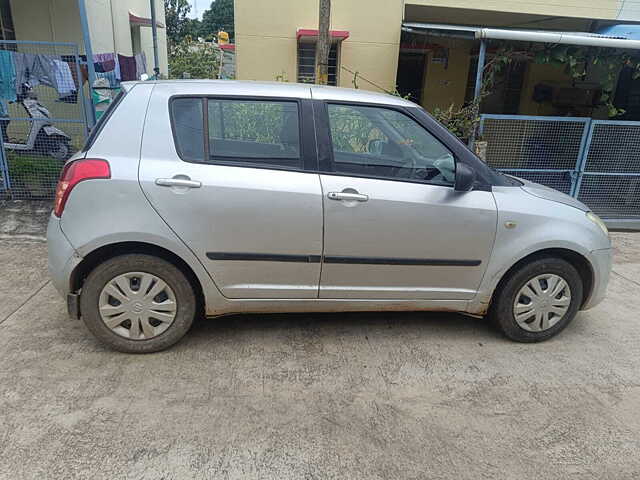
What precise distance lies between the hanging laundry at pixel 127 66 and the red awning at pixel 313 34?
313cm

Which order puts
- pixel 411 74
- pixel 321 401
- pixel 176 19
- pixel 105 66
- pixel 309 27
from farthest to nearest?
pixel 176 19 → pixel 411 74 → pixel 309 27 → pixel 105 66 → pixel 321 401

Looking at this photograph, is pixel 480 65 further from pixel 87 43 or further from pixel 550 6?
pixel 87 43

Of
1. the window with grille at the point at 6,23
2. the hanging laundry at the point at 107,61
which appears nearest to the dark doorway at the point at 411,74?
the hanging laundry at the point at 107,61

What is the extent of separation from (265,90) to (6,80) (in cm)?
466

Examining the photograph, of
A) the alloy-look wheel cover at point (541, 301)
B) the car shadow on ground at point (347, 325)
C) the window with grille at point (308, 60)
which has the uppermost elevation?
the window with grille at point (308, 60)

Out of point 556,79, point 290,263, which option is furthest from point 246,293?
point 556,79

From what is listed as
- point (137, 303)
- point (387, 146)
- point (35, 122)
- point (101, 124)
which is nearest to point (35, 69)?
point (35, 122)

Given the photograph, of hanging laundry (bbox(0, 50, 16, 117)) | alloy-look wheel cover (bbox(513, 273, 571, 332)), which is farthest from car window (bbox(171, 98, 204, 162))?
hanging laundry (bbox(0, 50, 16, 117))

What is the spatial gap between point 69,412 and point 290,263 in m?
1.50

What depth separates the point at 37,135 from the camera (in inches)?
238

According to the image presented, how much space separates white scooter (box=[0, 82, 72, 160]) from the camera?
19.7 feet

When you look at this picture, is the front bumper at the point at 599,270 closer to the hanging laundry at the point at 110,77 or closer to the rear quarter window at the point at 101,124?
the rear quarter window at the point at 101,124

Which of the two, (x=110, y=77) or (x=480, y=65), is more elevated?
(x=480, y=65)

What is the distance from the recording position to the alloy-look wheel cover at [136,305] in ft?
9.67
